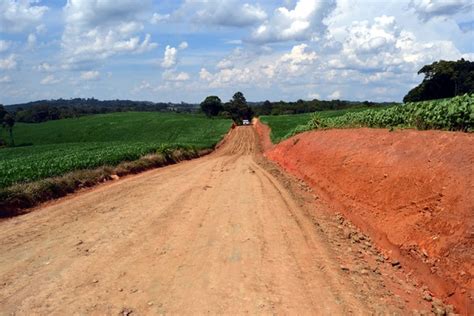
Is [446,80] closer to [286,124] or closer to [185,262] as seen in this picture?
[286,124]

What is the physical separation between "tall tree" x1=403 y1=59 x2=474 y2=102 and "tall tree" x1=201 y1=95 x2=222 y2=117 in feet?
210

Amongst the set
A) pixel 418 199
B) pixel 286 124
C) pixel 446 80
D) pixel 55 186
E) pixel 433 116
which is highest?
pixel 446 80

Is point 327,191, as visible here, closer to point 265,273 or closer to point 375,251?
point 375,251

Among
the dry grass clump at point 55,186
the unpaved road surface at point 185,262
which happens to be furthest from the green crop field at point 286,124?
the unpaved road surface at point 185,262

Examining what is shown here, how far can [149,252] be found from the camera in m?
8.10

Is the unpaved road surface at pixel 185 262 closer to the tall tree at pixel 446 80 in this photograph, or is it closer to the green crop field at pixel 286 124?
the green crop field at pixel 286 124

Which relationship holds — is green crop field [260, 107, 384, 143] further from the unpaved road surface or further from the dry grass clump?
the unpaved road surface

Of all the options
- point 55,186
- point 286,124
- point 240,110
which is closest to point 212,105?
point 240,110

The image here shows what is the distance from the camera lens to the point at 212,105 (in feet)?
409

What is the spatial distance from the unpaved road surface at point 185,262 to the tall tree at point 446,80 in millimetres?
62077

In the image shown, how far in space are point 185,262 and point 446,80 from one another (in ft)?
230

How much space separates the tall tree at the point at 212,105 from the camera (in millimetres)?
124688

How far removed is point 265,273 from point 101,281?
263 centimetres

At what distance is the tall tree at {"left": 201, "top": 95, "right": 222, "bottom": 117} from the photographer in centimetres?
12469
